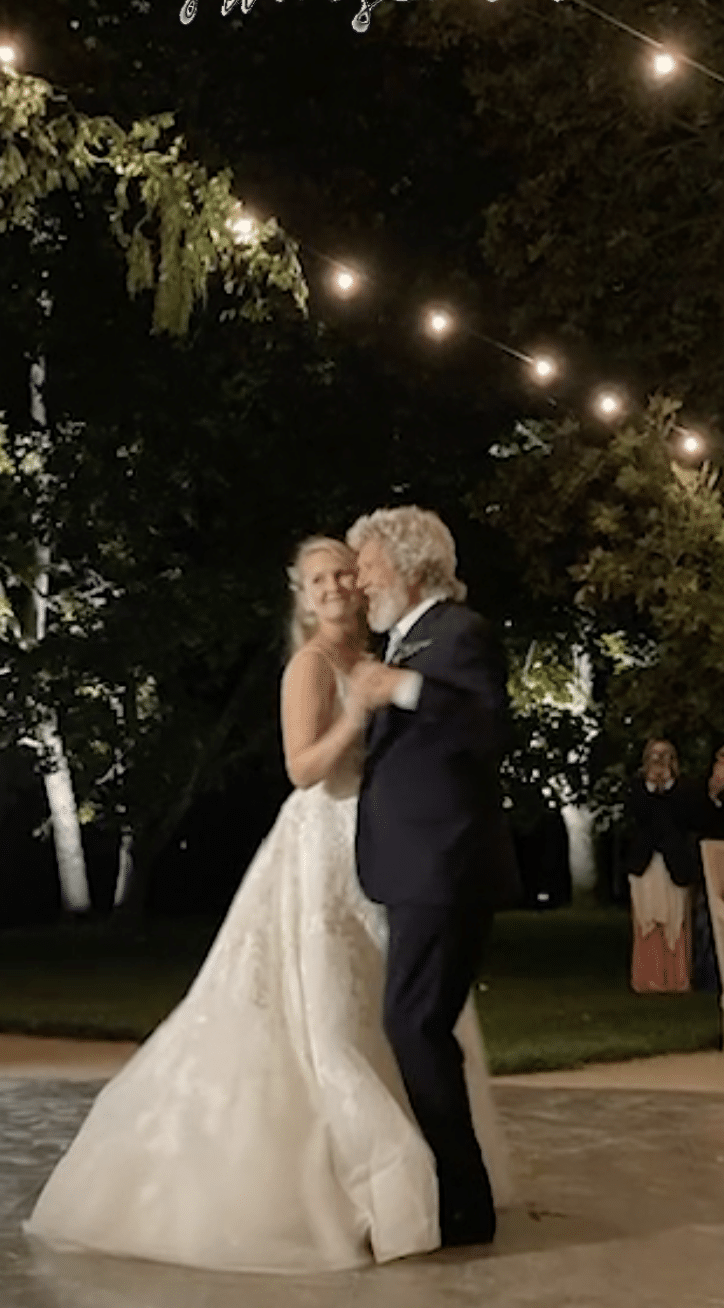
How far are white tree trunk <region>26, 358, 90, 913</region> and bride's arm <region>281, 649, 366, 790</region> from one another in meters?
14.0

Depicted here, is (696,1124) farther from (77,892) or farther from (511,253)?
(77,892)

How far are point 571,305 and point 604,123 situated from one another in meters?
1.12

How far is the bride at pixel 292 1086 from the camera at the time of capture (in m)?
4.62

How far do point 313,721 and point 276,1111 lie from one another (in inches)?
33.3

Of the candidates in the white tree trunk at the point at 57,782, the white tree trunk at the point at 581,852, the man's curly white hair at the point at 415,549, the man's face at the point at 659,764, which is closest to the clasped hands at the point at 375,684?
the man's curly white hair at the point at 415,549

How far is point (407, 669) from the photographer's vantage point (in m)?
4.73

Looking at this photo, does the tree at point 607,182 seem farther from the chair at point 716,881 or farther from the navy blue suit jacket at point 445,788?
the navy blue suit jacket at point 445,788

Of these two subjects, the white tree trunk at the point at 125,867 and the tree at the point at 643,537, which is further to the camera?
the white tree trunk at the point at 125,867

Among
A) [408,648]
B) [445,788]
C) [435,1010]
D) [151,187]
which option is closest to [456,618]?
[408,648]

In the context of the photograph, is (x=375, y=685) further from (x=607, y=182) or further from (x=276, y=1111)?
(x=607, y=182)

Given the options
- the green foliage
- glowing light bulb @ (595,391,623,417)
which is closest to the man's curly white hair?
the green foliage

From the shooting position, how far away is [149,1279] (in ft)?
14.6

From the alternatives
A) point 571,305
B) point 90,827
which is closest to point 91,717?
point 90,827

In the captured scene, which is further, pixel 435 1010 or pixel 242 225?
pixel 242 225
